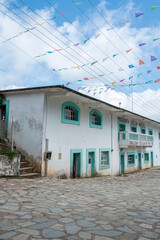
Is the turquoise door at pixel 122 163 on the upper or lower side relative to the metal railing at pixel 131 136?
lower

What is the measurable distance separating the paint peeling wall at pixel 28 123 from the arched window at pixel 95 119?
403 centimetres

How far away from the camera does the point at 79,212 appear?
4.34 m

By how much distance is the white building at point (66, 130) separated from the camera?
9.51 metres

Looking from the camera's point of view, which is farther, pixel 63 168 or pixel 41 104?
pixel 63 168

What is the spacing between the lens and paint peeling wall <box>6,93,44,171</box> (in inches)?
369

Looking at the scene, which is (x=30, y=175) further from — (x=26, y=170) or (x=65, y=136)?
(x=65, y=136)

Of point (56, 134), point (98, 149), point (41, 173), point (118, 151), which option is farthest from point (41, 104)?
point (118, 151)

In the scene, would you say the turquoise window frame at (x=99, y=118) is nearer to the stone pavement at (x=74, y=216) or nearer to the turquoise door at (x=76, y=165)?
the turquoise door at (x=76, y=165)

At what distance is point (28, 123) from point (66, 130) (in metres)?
1.97

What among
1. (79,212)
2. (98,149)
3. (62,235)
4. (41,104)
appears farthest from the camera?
(98,149)

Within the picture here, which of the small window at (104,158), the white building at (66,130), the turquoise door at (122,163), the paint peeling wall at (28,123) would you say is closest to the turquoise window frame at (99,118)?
the white building at (66,130)

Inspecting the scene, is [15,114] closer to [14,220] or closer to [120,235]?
[14,220]

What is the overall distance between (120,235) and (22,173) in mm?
6243

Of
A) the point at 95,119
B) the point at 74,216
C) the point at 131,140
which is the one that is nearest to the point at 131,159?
the point at 131,140
